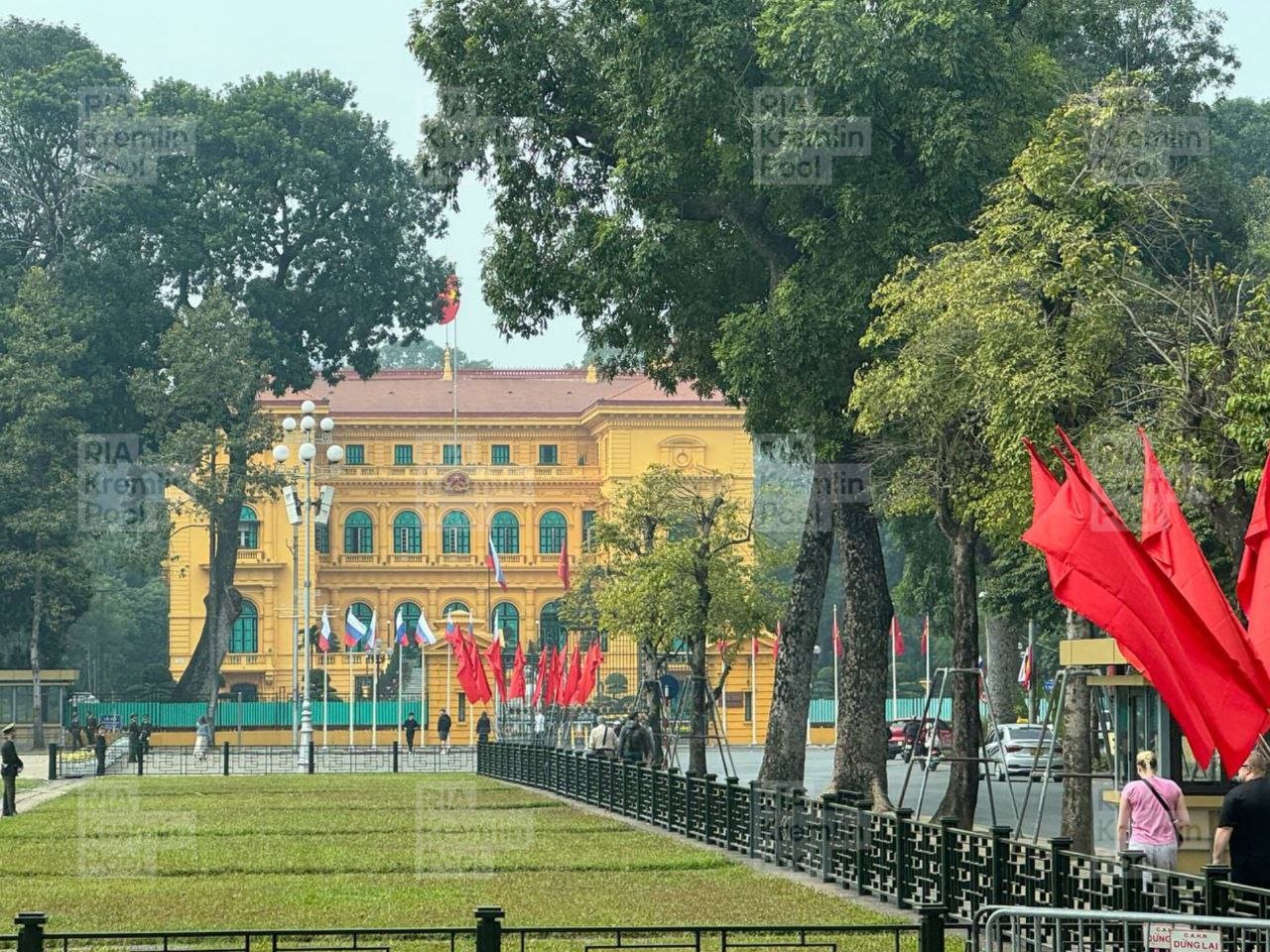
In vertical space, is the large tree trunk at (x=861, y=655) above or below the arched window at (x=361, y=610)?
below

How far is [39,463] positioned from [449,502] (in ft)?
84.2

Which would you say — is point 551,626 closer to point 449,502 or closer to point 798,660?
point 449,502

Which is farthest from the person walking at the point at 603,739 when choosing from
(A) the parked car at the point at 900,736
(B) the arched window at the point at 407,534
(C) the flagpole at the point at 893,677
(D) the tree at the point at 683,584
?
(B) the arched window at the point at 407,534

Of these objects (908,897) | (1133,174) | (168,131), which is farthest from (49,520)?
(908,897)

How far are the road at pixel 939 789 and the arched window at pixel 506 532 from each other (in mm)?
23317

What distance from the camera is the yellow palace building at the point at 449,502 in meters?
91.1

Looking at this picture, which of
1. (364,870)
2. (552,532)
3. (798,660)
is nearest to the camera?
(364,870)

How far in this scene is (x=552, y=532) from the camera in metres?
94.9

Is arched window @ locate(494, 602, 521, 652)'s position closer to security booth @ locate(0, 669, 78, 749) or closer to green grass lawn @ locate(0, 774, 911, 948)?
security booth @ locate(0, 669, 78, 749)

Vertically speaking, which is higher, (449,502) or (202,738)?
(449,502)

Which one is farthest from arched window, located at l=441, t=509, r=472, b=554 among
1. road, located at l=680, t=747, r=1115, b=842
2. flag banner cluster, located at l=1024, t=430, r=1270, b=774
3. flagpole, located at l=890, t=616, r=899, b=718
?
flag banner cluster, located at l=1024, t=430, r=1270, b=774

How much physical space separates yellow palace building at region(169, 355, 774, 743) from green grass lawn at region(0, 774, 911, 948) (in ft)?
177

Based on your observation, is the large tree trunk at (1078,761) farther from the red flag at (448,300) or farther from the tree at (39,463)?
the red flag at (448,300)

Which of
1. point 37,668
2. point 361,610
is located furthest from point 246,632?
point 37,668
